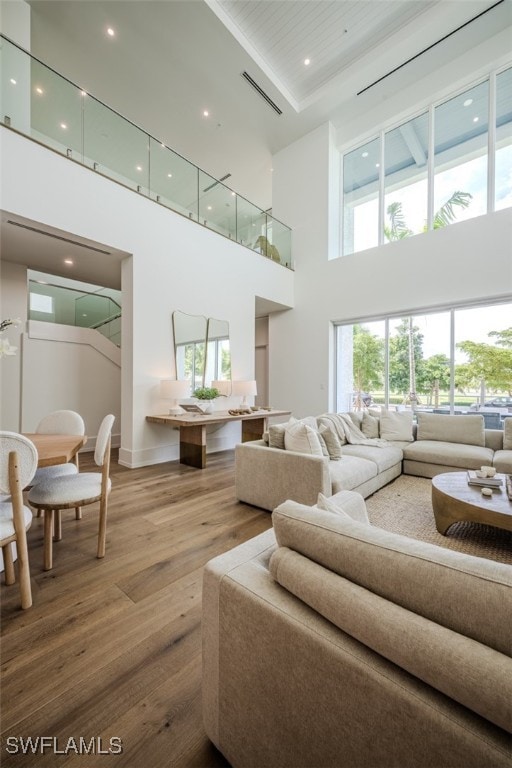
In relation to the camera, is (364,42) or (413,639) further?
(364,42)

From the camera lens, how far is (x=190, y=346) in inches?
203

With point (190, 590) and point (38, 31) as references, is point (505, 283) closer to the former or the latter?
point (190, 590)

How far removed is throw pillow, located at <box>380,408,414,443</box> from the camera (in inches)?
171

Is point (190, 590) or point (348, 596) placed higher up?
point (348, 596)

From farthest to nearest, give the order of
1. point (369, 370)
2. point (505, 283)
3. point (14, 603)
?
point (369, 370)
point (505, 283)
point (14, 603)

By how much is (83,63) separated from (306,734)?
809cm

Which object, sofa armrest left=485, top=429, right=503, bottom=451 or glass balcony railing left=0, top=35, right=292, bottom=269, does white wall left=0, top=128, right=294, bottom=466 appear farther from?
sofa armrest left=485, top=429, right=503, bottom=451

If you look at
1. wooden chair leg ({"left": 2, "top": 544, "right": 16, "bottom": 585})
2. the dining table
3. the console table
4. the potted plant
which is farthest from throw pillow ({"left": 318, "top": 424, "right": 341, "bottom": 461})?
wooden chair leg ({"left": 2, "top": 544, "right": 16, "bottom": 585})

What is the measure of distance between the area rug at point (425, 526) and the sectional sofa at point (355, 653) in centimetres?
200

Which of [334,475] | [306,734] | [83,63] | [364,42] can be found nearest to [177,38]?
[83,63]

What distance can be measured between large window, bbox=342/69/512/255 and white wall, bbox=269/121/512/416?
14.4 inches

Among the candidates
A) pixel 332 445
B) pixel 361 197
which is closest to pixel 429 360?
pixel 332 445

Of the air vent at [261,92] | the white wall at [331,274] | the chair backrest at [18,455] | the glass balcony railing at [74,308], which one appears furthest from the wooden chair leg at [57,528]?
the air vent at [261,92]

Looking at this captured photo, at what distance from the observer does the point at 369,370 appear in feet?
20.1
